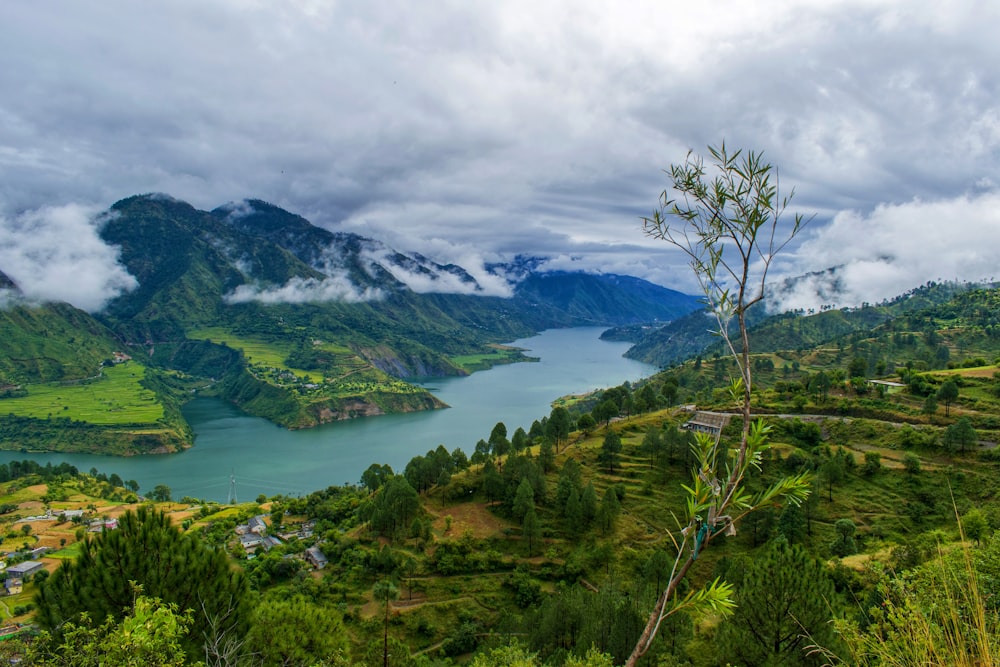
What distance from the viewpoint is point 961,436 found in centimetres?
3334

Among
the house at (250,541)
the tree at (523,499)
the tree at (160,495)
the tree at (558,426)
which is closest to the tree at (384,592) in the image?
the tree at (523,499)

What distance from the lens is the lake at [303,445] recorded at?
6844 cm

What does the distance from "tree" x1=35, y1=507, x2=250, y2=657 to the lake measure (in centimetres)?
5362

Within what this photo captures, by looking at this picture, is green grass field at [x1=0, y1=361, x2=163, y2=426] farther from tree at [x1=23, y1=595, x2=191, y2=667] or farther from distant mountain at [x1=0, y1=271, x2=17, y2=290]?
tree at [x1=23, y1=595, x2=191, y2=667]

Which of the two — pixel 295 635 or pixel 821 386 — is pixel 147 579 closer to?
pixel 295 635

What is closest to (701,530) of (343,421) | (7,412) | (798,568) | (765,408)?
(798,568)

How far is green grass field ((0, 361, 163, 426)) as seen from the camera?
94250mm

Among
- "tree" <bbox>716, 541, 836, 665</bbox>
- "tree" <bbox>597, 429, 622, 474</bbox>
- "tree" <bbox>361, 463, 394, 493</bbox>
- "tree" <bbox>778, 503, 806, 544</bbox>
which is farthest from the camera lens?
"tree" <bbox>361, 463, 394, 493</bbox>

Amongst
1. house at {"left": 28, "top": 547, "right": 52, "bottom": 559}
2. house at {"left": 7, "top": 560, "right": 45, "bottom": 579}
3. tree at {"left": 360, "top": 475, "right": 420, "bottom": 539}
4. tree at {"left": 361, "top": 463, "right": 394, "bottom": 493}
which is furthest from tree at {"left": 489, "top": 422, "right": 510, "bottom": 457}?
house at {"left": 28, "top": 547, "right": 52, "bottom": 559}

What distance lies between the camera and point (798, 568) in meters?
13.9

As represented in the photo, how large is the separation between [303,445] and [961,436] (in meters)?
84.3

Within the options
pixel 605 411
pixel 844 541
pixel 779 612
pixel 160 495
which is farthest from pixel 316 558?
pixel 160 495

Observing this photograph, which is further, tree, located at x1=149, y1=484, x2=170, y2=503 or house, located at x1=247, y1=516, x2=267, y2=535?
tree, located at x1=149, y1=484, x2=170, y2=503

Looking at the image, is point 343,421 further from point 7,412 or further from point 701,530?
point 701,530
